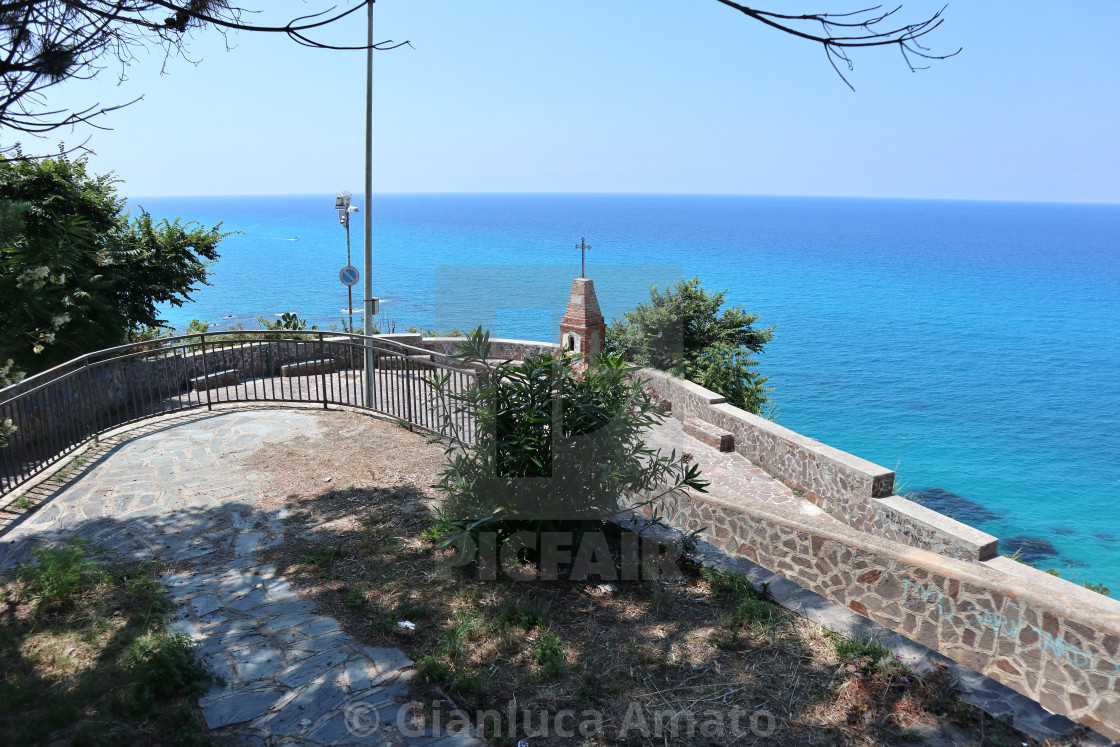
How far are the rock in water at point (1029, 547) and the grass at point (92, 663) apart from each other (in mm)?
21853

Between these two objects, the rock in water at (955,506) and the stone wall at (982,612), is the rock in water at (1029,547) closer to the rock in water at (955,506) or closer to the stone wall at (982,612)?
the rock in water at (955,506)

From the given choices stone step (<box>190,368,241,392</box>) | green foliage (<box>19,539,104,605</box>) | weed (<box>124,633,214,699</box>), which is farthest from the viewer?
stone step (<box>190,368,241,392</box>)

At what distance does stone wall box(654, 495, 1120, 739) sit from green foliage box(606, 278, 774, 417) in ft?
38.6

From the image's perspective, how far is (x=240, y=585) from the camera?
497 centimetres

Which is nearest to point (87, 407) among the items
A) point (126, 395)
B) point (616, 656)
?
point (126, 395)

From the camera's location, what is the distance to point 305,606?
463 cm

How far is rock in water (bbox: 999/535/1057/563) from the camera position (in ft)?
65.1

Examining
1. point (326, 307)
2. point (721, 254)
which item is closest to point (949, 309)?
point (721, 254)

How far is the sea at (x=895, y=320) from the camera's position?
1069 inches

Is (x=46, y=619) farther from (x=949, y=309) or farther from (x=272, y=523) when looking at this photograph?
(x=949, y=309)

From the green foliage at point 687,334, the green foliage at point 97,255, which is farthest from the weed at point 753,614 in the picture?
the green foliage at point 687,334

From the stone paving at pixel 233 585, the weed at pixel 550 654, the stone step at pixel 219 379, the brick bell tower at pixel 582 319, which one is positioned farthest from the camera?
the brick bell tower at pixel 582 319

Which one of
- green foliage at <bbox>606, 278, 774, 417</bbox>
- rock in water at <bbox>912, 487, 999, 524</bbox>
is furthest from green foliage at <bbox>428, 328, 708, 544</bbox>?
rock in water at <bbox>912, 487, 999, 524</bbox>

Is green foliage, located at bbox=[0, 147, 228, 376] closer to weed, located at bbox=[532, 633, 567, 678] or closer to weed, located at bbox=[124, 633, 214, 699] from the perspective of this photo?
weed, located at bbox=[124, 633, 214, 699]
